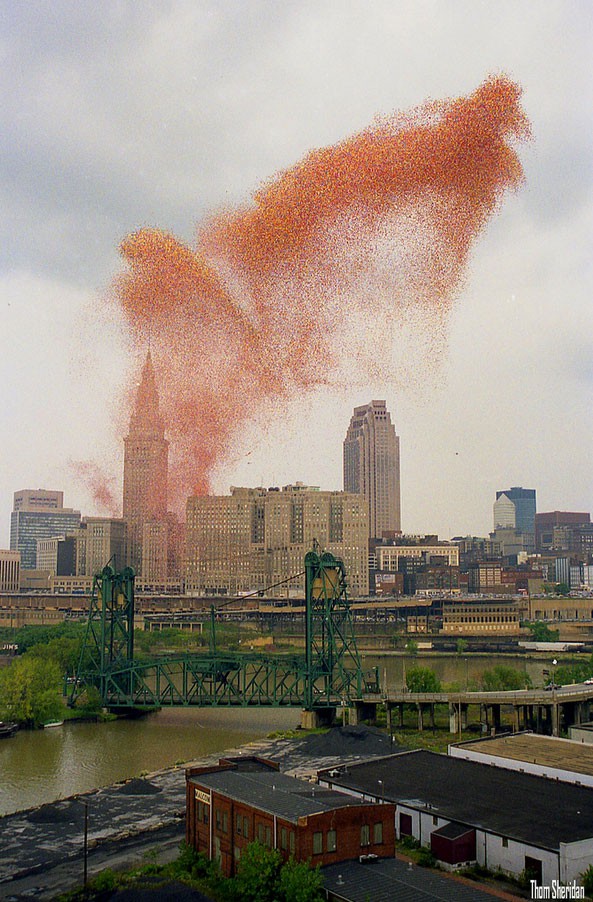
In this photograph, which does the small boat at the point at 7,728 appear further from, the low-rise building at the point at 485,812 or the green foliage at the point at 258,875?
the green foliage at the point at 258,875

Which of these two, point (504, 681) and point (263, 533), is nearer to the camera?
point (504, 681)

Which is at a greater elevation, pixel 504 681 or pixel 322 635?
pixel 322 635

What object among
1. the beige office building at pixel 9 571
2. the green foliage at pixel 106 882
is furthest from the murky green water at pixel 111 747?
the beige office building at pixel 9 571

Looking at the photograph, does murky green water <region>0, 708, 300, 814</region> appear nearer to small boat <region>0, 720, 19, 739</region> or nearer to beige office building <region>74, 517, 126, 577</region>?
small boat <region>0, 720, 19, 739</region>

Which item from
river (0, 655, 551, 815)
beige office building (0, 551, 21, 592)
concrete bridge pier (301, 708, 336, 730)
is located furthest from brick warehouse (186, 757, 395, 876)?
beige office building (0, 551, 21, 592)

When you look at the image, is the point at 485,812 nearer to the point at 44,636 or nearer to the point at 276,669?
the point at 276,669

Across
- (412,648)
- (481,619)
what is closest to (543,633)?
(481,619)

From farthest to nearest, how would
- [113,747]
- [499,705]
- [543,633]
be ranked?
[543,633], [499,705], [113,747]

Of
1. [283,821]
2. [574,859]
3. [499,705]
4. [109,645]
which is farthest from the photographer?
[109,645]
